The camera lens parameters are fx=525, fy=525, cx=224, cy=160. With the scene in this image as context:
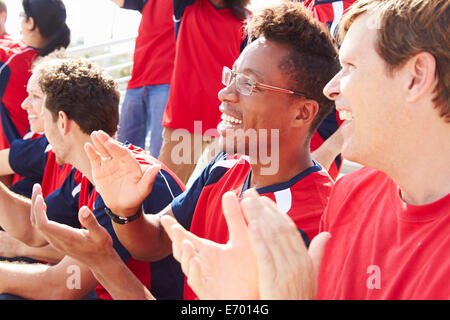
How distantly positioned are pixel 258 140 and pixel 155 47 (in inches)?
80.8

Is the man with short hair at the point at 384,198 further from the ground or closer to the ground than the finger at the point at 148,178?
further from the ground

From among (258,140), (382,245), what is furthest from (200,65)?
(382,245)

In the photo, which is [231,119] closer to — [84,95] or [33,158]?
[84,95]

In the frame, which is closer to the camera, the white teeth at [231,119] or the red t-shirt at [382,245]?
the red t-shirt at [382,245]

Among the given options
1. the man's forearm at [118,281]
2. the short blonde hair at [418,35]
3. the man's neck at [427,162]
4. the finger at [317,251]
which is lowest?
the man's forearm at [118,281]

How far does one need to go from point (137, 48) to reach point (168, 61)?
28 centimetres

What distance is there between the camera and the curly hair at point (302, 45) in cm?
189

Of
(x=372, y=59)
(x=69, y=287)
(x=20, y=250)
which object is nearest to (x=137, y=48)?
(x=20, y=250)

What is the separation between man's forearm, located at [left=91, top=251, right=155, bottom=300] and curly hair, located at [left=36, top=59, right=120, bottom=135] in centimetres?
102

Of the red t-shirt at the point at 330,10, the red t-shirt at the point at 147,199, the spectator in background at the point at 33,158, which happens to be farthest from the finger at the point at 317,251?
the spectator in background at the point at 33,158

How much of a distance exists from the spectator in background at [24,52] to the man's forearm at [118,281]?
8.65 ft

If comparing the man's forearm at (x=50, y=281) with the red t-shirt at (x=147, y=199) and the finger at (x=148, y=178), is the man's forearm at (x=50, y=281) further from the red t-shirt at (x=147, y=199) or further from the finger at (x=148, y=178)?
the finger at (x=148, y=178)

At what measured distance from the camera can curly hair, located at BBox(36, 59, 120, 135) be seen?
98.0 inches
